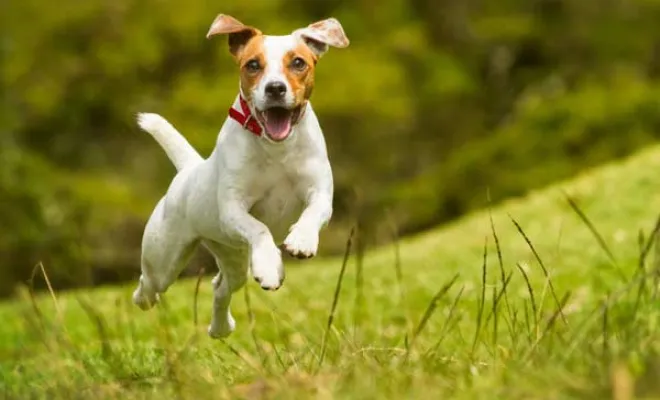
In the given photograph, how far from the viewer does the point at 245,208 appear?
557 centimetres

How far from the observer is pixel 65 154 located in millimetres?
28922

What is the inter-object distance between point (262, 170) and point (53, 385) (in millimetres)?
1393

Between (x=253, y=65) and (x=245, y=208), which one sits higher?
(x=253, y=65)

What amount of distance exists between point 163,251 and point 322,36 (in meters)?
1.38

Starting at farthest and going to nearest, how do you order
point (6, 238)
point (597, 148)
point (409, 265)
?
point (597, 148) < point (6, 238) < point (409, 265)

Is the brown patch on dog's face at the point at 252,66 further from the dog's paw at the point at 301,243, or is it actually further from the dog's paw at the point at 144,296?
the dog's paw at the point at 144,296

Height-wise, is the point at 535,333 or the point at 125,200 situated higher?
the point at 535,333

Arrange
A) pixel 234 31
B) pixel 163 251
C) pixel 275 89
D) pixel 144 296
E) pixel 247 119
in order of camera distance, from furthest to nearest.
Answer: pixel 144 296
pixel 163 251
pixel 247 119
pixel 234 31
pixel 275 89

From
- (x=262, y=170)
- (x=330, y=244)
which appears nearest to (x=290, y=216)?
(x=262, y=170)

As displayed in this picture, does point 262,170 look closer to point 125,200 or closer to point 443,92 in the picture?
point 125,200

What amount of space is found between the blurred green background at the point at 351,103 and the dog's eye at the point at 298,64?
959cm

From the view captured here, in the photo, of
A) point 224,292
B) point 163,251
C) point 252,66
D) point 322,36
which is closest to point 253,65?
point 252,66

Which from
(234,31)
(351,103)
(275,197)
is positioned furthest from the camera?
(351,103)

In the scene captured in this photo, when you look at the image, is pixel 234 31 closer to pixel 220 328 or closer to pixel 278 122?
pixel 278 122
